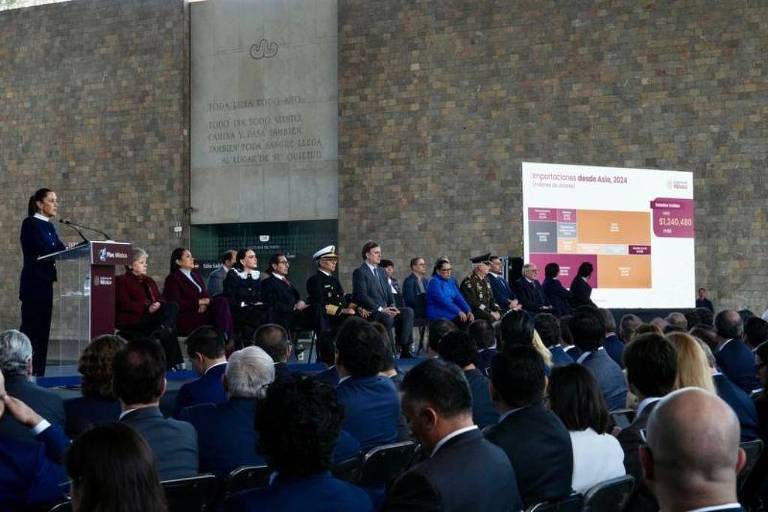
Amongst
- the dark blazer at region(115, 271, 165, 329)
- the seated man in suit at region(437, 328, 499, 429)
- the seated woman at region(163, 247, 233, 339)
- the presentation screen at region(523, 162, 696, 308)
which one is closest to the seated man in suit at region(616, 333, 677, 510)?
the seated man in suit at region(437, 328, 499, 429)

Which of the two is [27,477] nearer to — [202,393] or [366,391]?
[366,391]

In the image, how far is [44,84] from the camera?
67.9 feet

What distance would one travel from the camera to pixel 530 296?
1177 centimetres

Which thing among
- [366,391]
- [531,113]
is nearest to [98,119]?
[531,113]

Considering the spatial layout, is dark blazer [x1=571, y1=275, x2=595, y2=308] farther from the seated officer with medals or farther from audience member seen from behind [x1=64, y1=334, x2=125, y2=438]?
audience member seen from behind [x1=64, y1=334, x2=125, y2=438]

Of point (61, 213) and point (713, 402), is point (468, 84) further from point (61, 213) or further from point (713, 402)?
point (713, 402)

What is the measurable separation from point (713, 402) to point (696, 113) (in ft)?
52.3

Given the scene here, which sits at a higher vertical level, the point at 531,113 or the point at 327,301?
the point at 531,113

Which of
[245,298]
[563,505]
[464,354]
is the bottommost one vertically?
[563,505]

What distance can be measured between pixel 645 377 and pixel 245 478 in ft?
4.65

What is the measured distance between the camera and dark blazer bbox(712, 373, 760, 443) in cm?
410

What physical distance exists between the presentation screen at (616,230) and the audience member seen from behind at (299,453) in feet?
29.4

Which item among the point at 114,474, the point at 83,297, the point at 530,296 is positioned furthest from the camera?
the point at 530,296

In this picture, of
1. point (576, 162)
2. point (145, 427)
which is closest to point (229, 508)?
point (145, 427)
